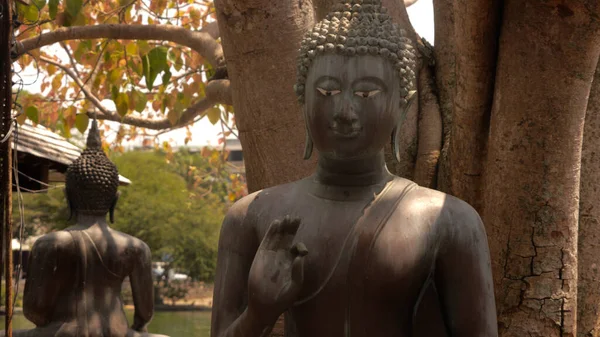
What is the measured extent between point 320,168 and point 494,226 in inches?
44.7

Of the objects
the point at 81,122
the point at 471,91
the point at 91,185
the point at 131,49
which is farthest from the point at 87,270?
the point at 471,91

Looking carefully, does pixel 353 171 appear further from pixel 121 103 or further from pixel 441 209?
pixel 121 103

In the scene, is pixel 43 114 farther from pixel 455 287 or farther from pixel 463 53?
pixel 455 287

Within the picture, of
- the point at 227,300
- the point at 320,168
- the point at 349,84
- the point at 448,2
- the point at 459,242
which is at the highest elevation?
the point at 448,2

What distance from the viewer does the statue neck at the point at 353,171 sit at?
2.83 meters

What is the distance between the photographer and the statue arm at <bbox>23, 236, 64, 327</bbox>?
20.7 feet

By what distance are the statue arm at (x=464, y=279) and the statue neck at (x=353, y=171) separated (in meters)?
0.25

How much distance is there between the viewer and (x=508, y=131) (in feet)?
11.9

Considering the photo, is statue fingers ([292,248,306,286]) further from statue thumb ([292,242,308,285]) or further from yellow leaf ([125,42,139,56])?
yellow leaf ([125,42,139,56])

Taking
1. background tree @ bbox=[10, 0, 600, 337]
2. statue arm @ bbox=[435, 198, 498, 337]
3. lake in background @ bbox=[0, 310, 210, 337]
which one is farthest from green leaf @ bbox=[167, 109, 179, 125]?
statue arm @ bbox=[435, 198, 498, 337]

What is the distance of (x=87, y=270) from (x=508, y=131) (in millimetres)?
3648

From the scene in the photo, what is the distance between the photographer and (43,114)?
444 inches

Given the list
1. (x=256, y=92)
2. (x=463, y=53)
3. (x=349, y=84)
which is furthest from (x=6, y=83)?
(x=349, y=84)

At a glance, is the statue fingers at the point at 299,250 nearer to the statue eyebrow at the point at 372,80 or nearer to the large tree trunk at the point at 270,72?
the statue eyebrow at the point at 372,80
